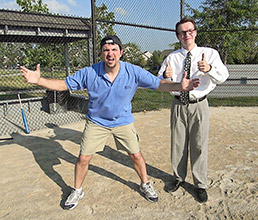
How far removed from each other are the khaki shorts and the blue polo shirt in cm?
6

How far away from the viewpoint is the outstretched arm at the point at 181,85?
2307 mm

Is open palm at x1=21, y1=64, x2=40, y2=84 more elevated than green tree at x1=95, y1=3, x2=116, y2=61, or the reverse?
green tree at x1=95, y1=3, x2=116, y2=61

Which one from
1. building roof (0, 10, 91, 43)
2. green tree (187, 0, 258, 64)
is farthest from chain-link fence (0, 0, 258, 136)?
green tree (187, 0, 258, 64)

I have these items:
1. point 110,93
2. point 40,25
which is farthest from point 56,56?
point 110,93

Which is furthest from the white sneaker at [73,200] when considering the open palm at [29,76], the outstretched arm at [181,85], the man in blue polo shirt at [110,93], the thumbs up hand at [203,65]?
the thumbs up hand at [203,65]

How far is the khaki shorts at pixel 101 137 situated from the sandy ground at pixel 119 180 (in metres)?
0.58

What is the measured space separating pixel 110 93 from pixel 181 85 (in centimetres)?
68

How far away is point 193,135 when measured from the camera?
2686mm

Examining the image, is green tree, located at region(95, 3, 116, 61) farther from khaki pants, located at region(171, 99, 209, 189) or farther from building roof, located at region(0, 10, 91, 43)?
khaki pants, located at region(171, 99, 209, 189)

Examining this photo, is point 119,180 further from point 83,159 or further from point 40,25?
point 40,25

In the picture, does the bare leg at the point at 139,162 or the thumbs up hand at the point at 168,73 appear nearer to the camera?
the thumbs up hand at the point at 168,73

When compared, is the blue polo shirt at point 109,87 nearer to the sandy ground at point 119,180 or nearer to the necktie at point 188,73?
the necktie at point 188,73

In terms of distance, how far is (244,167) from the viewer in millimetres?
3455

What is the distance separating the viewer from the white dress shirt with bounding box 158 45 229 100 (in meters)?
2.39
